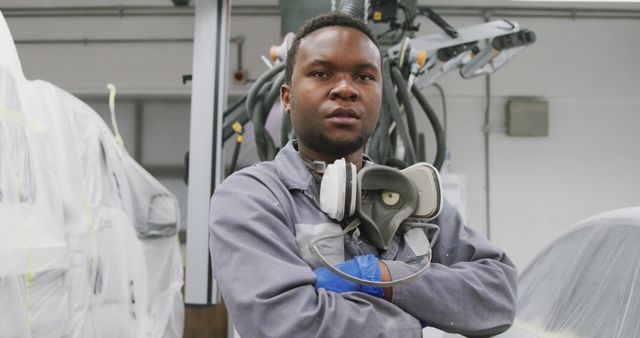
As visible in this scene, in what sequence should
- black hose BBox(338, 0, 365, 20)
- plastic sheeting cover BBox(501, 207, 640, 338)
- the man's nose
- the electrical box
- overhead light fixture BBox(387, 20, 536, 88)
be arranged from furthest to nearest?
the electrical box → overhead light fixture BBox(387, 20, 536, 88) → black hose BBox(338, 0, 365, 20) → plastic sheeting cover BBox(501, 207, 640, 338) → the man's nose

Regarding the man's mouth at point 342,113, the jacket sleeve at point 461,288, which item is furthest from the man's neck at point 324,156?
the jacket sleeve at point 461,288

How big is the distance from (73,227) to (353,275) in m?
1.85

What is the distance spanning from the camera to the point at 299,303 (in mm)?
849

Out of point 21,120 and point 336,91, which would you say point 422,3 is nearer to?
point 21,120

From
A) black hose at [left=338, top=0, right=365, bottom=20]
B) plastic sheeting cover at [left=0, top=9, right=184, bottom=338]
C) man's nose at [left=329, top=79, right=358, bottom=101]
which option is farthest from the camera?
black hose at [left=338, top=0, right=365, bottom=20]

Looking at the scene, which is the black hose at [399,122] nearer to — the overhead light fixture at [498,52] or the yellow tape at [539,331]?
the yellow tape at [539,331]

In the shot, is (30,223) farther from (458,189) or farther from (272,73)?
(458,189)

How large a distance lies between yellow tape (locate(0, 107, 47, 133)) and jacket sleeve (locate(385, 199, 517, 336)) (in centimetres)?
151

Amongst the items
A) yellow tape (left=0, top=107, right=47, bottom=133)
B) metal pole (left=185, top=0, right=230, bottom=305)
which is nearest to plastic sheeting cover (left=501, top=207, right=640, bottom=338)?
metal pole (left=185, top=0, right=230, bottom=305)

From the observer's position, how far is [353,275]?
0.90 m

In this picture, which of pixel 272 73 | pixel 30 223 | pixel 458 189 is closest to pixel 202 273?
pixel 30 223

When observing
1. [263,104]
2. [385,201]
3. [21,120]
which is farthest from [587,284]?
[21,120]

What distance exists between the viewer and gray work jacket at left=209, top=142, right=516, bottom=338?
855mm

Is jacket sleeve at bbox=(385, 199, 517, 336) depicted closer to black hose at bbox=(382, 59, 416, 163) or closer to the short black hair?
the short black hair
